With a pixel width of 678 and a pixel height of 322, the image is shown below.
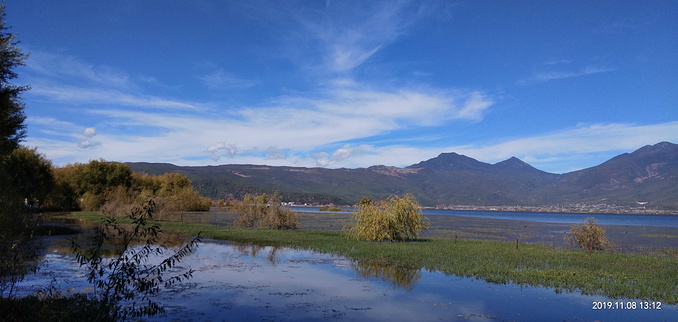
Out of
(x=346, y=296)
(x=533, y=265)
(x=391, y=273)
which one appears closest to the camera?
(x=346, y=296)

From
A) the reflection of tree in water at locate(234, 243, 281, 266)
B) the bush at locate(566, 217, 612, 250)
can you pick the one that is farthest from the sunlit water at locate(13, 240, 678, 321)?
the bush at locate(566, 217, 612, 250)

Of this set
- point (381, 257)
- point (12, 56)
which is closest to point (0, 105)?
point (12, 56)

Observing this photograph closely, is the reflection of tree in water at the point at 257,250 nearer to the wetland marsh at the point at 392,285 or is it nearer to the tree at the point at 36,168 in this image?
the wetland marsh at the point at 392,285

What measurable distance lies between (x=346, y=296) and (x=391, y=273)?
214 inches

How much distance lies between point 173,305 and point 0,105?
9.34 m

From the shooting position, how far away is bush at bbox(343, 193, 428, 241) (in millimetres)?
33969

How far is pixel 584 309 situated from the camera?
13875mm

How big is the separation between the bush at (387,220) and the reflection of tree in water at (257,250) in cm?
821

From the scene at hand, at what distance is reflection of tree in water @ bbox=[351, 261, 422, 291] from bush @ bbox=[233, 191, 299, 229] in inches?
984

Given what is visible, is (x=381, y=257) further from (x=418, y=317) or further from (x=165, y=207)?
(x=165, y=207)

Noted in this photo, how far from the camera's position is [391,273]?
65.2 feet

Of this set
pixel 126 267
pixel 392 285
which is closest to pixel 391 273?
pixel 392 285

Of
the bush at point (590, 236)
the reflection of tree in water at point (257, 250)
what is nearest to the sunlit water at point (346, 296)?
the reflection of tree in water at point (257, 250)

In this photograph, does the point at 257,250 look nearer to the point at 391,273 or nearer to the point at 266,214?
the point at 391,273
